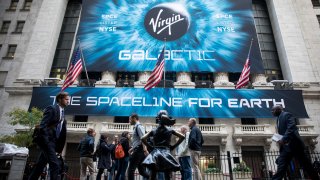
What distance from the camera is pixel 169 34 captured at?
30703mm

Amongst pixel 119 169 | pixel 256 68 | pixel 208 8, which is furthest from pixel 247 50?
A: pixel 119 169

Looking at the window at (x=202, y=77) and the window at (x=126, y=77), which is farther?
the window at (x=202, y=77)

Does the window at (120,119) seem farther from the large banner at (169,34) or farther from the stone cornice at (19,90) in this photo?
the stone cornice at (19,90)

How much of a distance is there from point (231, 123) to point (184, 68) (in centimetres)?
768

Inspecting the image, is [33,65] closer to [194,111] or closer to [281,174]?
[194,111]

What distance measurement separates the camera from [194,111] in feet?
84.4

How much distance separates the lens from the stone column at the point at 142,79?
28047 millimetres

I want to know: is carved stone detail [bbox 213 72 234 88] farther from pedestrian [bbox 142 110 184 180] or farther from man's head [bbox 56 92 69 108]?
man's head [bbox 56 92 69 108]

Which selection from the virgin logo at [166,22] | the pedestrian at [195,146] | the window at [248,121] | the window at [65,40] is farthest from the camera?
the window at [65,40]

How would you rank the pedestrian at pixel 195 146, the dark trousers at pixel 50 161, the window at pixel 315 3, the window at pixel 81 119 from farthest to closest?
the window at pixel 315 3 < the window at pixel 81 119 < the pedestrian at pixel 195 146 < the dark trousers at pixel 50 161

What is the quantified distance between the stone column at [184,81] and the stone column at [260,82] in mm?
6802

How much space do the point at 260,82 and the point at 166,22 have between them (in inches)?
513

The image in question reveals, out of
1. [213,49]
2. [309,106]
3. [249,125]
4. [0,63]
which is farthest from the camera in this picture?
[0,63]

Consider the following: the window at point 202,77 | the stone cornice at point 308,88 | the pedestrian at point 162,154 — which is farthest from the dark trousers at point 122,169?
the stone cornice at point 308,88
